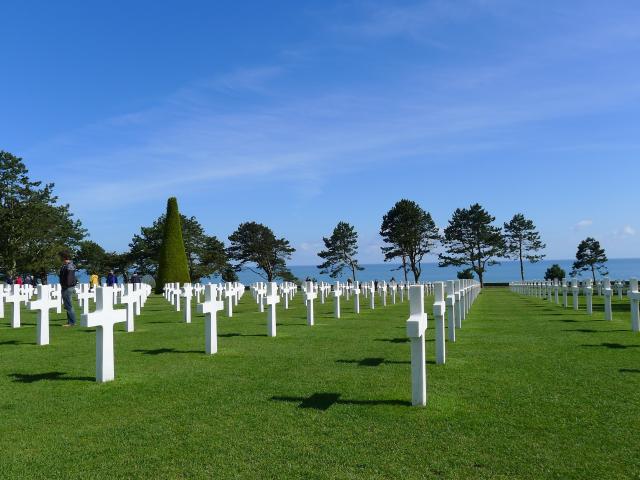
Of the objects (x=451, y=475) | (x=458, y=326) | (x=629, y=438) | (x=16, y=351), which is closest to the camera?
(x=451, y=475)

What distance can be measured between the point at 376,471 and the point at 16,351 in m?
8.08

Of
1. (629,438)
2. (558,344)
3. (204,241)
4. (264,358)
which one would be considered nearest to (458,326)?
(558,344)

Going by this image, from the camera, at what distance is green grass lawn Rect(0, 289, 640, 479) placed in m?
3.98

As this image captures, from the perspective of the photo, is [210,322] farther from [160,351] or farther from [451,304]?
[451,304]

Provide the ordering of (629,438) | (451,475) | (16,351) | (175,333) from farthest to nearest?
(175,333)
(16,351)
(629,438)
(451,475)

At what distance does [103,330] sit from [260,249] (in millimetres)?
67779

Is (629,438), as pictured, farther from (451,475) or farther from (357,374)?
(357,374)

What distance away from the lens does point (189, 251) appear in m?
65.8

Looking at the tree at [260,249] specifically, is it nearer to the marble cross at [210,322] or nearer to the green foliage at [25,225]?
the green foliage at [25,225]

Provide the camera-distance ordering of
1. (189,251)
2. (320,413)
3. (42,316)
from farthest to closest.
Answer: (189,251) < (42,316) < (320,413)

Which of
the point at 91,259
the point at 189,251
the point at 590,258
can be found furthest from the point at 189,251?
the point at 590,258

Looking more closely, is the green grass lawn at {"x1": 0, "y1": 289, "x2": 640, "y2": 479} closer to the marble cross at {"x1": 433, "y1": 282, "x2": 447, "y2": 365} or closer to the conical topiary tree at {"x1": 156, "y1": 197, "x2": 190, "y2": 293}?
the marble cross at {"x1": 433, "y1": 282, "x2": 447, "y2": 365}

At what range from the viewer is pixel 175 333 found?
12.3m

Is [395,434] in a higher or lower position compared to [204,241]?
lower
